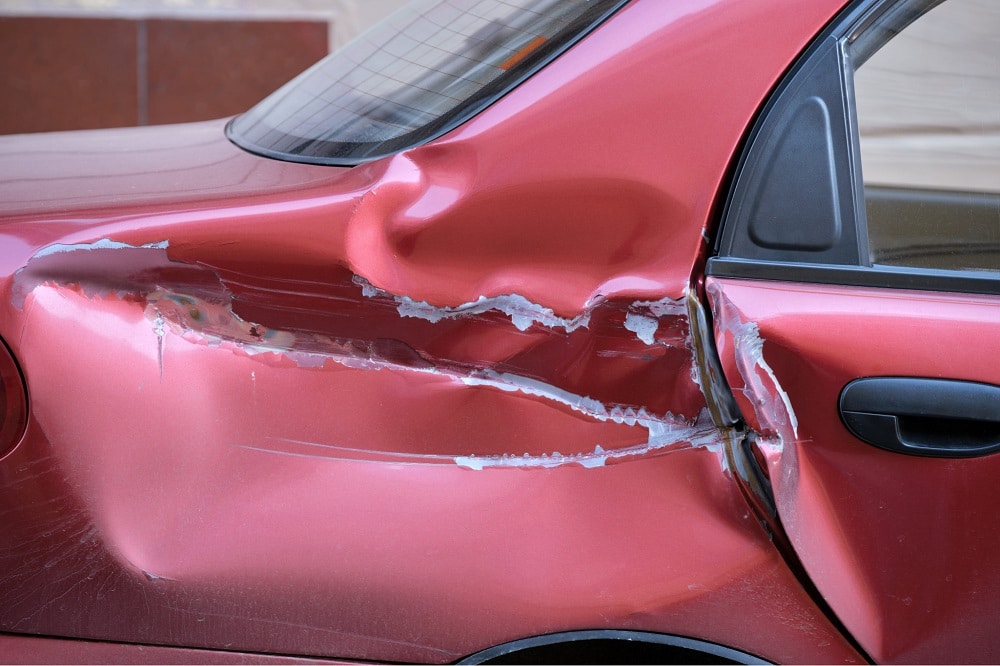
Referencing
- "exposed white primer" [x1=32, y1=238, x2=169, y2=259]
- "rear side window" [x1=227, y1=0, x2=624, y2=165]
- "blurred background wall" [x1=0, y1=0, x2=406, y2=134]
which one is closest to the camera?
"exposed white primer" [x1=32, y1=238, x2=169, y2=259]

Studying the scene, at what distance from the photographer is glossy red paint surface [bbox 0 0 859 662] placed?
116 cm

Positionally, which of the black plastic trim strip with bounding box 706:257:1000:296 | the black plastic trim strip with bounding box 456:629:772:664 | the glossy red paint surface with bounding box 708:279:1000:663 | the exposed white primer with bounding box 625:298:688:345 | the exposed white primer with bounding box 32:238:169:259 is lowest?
the black plastic trim strip with bounding box 456:629:772:664

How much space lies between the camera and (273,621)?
1197 mm

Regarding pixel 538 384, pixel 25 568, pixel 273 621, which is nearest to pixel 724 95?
pixel 538 384

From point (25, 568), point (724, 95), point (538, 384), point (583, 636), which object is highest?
point (724, 95)

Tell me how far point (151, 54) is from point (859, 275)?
4.46 m

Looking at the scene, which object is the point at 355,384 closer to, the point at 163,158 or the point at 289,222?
the point at 289,222

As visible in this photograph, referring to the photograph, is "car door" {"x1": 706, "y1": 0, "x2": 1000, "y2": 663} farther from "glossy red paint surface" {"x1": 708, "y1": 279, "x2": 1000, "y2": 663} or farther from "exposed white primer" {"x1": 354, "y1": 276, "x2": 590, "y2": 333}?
"exposed white primer" {"x1": 354, "y1": 276, "x2": 590, "y2": 333}

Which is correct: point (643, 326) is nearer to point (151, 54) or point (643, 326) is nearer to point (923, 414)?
point (923, 414)

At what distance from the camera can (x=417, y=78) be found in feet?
4.76

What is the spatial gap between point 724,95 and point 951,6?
0.51 m

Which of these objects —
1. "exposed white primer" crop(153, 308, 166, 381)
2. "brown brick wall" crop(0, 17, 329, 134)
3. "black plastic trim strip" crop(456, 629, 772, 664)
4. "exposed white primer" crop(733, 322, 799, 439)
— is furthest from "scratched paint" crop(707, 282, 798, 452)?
"brown brick wall" crop(0, 17, 329, 134)

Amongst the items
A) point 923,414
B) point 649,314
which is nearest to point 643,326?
point 649,314

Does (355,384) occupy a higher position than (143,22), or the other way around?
(143,22)
